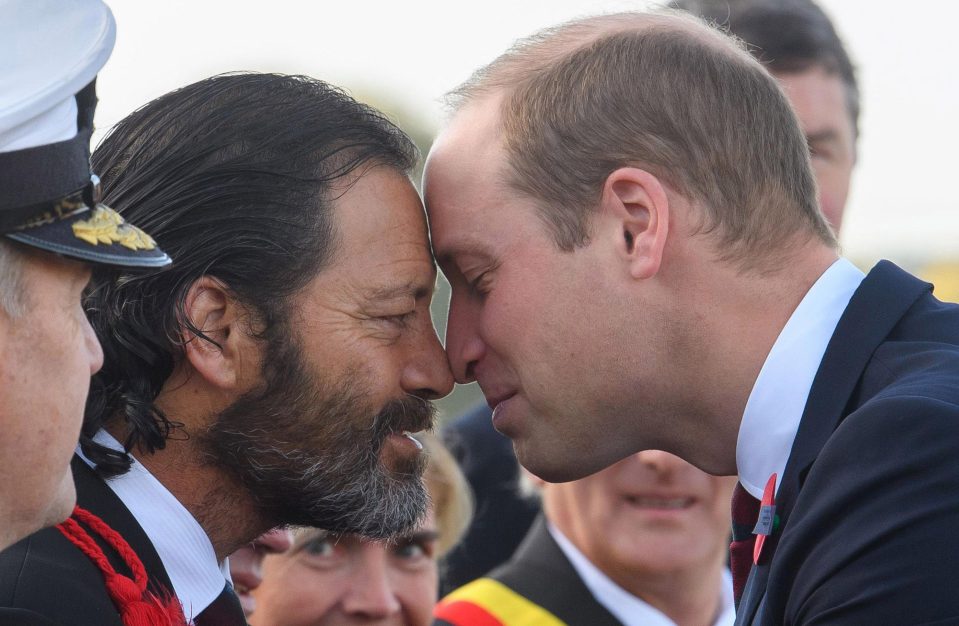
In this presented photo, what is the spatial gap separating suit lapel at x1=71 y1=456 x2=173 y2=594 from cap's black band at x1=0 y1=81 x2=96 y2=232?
2.81ft

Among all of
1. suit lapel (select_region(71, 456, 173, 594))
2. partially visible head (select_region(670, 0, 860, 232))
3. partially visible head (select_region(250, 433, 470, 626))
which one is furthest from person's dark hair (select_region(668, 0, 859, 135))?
suit lapel (select_region(71, 456, 173, 594))

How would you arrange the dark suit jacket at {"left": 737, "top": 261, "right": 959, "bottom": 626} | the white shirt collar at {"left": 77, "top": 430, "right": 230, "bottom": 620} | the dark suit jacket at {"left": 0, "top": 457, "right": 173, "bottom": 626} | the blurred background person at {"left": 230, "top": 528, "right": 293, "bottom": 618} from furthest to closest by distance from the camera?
the blurred background person at {"left": 230, "top": 528, "right": 293, "bottom": 618}, the white shirt collar at {"left": 77, "top": 430, "right": 230, "bottom": 620}, the dark suit jacket at {"left": 0, "top": 457, "right": 173, "bottom": 626}, the dark suit jacket at {"left": 737, "top": 261, "right": 959, "bottom": 626}

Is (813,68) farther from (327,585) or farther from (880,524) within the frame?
(880,524)

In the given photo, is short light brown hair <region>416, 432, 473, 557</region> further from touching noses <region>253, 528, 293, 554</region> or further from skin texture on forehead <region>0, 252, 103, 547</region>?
skin texture on forehead <region>0, 252, 103, 547</region>

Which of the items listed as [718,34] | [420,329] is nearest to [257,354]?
[420,329]

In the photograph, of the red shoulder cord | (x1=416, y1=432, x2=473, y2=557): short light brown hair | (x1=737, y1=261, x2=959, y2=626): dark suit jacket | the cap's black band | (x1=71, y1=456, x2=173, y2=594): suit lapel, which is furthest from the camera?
(x1=416, y1=432, x2=473, y2=557): short light brown hair

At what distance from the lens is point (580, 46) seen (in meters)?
3.13

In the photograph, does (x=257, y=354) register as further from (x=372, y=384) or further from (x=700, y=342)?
(x=700, y=342)

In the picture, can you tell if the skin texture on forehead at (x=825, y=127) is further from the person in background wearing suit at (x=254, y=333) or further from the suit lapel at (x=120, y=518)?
the suit lapel at (x=120, y=518)

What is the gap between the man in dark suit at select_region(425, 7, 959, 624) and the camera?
2650mm

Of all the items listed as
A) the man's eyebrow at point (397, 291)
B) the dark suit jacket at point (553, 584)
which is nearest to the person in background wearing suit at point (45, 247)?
the man's eyebrow at point (397, 291)

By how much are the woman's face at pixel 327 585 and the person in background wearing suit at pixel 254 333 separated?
3.00ft

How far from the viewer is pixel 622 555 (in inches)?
161

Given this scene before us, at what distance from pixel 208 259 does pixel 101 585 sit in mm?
859
